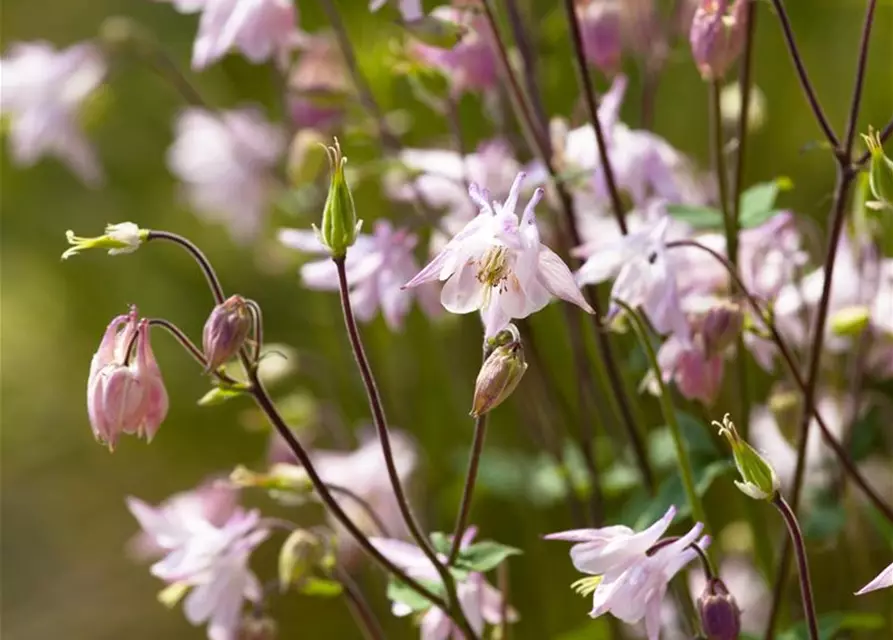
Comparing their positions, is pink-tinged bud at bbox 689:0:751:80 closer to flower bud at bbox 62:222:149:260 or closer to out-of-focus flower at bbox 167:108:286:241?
flower bud at bbox 62:222:149:260

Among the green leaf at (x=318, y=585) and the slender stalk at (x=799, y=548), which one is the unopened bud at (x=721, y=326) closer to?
the slender stalk at (x=799, y=548)

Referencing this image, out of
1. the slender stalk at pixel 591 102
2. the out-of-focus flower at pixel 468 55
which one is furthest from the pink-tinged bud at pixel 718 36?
the out-of-focus flower at pixel 468 55

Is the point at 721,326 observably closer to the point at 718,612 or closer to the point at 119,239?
the point at 718,612

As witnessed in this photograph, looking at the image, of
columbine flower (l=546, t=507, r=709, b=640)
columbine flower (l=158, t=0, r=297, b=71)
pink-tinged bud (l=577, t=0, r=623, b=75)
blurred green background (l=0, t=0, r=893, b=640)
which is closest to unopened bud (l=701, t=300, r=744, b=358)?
columbine flower (l=546, t=507, r=709, b=640)

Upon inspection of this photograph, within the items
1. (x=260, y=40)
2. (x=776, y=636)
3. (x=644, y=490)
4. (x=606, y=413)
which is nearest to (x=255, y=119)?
(x=260, y=40)

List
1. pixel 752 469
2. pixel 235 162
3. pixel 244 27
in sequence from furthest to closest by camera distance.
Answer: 1. pixel 235 162
2. pixel 244 27
3. pixel 752 469

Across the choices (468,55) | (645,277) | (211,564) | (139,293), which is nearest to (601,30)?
(468,55)

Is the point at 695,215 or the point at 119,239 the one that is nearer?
the point at 119,239
